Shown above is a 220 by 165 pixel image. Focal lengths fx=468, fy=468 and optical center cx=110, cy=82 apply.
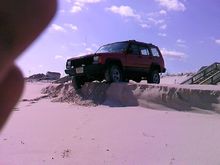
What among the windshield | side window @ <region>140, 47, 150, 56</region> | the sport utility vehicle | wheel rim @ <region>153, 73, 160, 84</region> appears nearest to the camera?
the sport utility vehicle

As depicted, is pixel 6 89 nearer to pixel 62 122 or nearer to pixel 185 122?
pixel 185 122

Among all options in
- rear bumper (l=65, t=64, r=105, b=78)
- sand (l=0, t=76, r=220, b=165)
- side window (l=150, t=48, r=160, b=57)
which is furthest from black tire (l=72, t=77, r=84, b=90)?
side window (l=150, t=48, r=160, b=57)

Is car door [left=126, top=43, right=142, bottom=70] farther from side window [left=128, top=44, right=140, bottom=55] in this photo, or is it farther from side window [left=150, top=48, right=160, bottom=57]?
side window [left=150, top=48, right=160, bottom=57]

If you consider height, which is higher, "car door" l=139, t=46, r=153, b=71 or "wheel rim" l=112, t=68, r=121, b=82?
"car door" l=139, t=46, r=153, b=71

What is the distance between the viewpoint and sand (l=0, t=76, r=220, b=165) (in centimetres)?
692

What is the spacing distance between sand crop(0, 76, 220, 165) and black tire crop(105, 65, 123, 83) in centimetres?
28

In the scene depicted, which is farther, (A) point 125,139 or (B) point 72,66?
(B) point 72,66

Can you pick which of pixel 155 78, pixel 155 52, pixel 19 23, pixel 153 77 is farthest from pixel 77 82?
pixel 19 23

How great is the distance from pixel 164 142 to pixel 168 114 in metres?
3.04

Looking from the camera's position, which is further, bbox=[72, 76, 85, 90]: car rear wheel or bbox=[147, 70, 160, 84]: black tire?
bbox=[147, 70, 160, 84]: black tire

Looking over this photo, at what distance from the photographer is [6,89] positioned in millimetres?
700

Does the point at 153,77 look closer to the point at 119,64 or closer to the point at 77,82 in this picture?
the point at 119,64

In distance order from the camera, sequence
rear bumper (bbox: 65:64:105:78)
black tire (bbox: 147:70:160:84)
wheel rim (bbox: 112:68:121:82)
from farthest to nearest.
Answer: black tire (bbox: 147:70:160:84)
wheel rim (bbox: 112:68:121:82)
rear bumper (bbox: 65:64:105:78)

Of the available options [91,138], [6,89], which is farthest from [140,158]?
[6,89]
